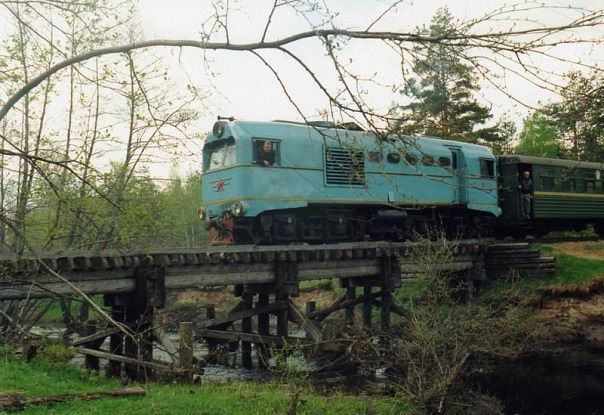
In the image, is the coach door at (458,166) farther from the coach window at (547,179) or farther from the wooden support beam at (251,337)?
the wooden support beam at (251,337)

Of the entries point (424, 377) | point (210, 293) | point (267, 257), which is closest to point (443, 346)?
point (424, 377)

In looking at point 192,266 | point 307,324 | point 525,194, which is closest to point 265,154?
point 192,266

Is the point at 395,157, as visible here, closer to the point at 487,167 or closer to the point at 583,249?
the point at 487,167

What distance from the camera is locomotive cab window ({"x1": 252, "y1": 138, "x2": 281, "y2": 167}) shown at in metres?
16.0

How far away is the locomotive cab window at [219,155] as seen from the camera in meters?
16.4

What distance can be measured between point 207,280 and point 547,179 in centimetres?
1519

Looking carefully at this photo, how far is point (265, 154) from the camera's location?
16.1m

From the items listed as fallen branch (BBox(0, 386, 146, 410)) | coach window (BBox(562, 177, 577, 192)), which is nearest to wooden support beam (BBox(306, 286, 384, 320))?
fallen branch (BBox(0, 386, 146, 410))

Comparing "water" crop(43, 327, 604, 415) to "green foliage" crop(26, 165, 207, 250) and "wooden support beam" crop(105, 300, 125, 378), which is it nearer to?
"wooden support beam" crop(105, 300, 125, 378)

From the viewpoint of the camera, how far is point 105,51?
6.27 metres

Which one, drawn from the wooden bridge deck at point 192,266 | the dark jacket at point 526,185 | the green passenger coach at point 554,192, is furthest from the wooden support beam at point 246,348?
the dark jacket at point 526,185

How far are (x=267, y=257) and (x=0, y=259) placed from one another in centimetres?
628

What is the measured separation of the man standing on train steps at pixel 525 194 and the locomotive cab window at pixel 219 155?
11.6 m

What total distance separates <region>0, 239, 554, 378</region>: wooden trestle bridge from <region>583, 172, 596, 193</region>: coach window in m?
8.18
